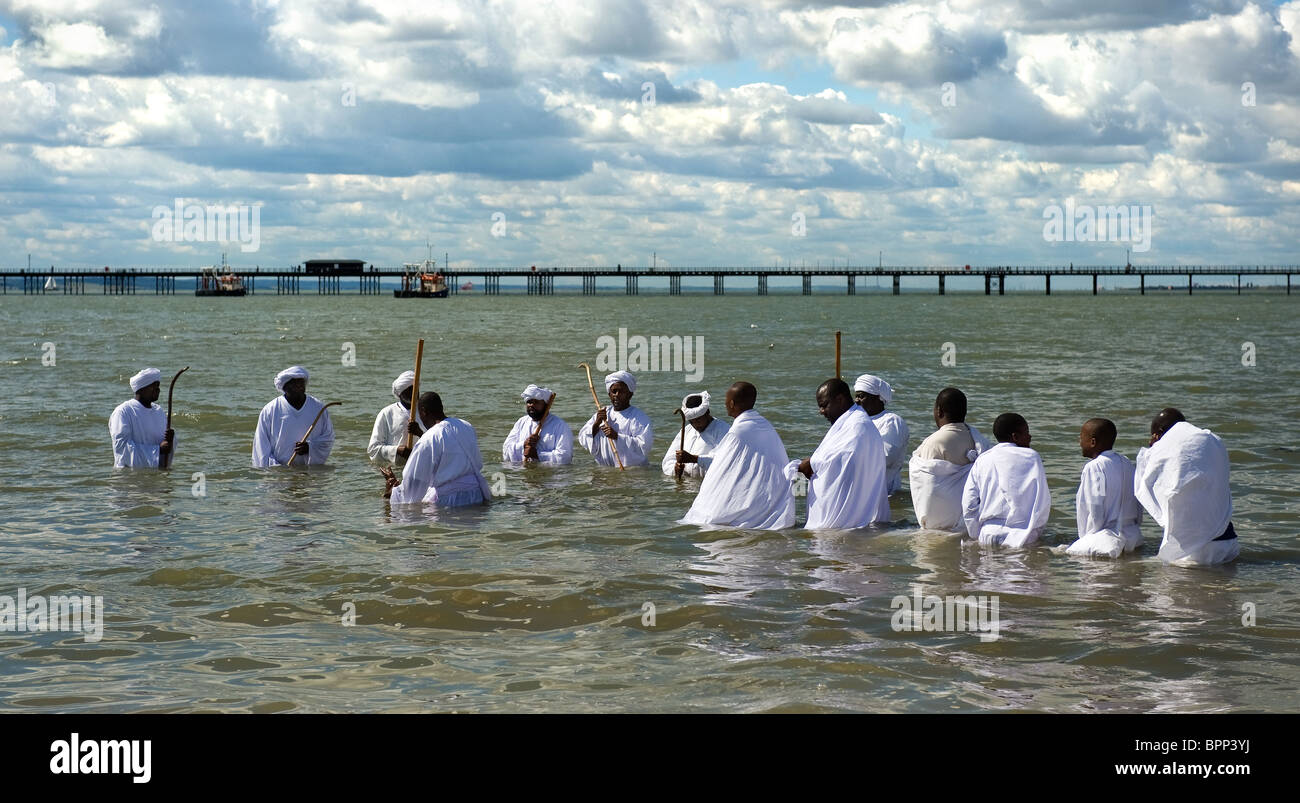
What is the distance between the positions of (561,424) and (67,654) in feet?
27.6

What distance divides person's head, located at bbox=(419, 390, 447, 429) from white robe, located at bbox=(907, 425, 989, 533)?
442cm

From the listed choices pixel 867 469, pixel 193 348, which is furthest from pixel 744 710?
pixel 193 348

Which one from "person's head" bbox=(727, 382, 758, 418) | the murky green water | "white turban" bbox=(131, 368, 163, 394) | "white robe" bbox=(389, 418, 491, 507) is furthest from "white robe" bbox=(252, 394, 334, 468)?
"person's head" bbox=(727, 382, 758, 418)

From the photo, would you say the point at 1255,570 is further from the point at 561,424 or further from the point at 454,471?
the point at 561,424

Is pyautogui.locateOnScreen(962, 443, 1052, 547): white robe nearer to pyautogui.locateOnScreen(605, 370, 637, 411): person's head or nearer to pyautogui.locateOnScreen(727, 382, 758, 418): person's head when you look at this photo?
pyautogui.locateOnScreen(727, 382, 758, 418): person's head

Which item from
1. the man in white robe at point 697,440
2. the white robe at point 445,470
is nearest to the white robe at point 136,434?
the white robe at point 445,470

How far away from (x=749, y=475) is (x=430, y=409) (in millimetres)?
3054

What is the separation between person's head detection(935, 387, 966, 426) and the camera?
11.1 meters

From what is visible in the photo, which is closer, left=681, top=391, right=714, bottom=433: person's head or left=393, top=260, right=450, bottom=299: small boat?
left=681, top=391, right=714, bottom=433: person's head

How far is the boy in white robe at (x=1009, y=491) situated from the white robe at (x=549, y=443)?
19.7 ft

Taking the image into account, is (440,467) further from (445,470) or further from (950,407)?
(950,407)

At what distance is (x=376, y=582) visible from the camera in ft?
32.1

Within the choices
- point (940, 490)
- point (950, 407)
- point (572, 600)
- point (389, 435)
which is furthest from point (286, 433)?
point (950, 407)

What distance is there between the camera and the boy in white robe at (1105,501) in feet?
32.7
